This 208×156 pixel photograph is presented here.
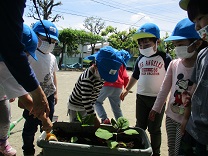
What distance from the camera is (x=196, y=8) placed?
57.1 inches

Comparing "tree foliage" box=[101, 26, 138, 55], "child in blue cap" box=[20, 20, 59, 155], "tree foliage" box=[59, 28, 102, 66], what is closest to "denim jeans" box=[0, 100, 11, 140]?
"child in blue cap" box=[20, 20, 59, 155]

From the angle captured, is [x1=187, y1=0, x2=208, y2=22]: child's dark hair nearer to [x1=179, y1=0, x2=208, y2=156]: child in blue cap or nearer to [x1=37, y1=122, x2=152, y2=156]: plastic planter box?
[x1=179, y1=0, x2=208, y2=156]: child in blue cap

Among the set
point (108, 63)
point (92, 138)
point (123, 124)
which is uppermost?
point (108, 63)

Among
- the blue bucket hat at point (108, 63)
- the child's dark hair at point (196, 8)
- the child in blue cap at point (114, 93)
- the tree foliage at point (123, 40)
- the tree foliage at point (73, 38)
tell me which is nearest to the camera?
the child's dark hair at point (196, 8)

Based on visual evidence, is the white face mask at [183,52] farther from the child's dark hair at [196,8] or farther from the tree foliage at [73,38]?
the tree foliage at [73,38]

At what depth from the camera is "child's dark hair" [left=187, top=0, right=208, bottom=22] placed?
4.63ft

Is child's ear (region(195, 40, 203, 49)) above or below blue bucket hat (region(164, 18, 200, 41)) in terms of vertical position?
below

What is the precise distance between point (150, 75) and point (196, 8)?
3.89 ft

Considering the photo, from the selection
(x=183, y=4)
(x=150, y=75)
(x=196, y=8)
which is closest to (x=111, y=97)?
(x=150, y=75)

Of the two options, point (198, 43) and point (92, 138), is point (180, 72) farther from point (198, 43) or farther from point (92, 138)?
point (92, 138)

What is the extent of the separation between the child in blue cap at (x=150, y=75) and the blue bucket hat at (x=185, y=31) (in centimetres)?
50

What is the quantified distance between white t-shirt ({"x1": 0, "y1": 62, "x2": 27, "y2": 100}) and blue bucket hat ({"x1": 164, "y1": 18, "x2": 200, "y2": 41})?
49.7 inches

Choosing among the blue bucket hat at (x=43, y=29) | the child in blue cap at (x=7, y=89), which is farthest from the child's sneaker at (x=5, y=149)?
the blue bucket hat at (x=43, y=29)

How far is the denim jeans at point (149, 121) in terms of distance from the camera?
2484 millimetres
